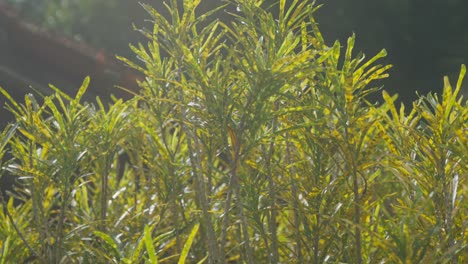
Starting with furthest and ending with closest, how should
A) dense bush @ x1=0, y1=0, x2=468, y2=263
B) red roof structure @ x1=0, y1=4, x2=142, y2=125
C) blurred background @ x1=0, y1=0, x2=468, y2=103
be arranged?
blurred background @ x1=0, y1=0, x2=468, y2=103 < red roof structure @ x1=0, y1=4, x2=142, y2=125 < dense bush @ x1=0, y1=0, x2=468, y2=263

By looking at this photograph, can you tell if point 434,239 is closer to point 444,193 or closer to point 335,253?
point 444,193

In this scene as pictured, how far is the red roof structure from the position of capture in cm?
381

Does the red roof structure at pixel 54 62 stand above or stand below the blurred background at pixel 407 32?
above

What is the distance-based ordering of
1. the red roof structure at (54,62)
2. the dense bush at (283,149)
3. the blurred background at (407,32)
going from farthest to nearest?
the blurred background at (407,32), the red roof structure at (54,62), the dense bush at (283,149)

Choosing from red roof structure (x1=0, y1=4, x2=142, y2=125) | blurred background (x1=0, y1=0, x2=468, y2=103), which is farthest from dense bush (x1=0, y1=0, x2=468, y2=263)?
blurred background (x1=0, y1=0, x2=468, y2=103)

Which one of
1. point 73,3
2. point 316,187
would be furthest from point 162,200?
point 73,3

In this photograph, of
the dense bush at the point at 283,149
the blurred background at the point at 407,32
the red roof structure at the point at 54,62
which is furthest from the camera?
the blurred background at the point at 407,32

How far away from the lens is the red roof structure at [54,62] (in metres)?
3.81

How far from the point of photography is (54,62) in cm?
452

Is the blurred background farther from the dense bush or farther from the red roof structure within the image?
the dense bush

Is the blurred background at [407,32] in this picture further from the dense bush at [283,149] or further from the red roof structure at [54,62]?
the dense bush at [283,149]

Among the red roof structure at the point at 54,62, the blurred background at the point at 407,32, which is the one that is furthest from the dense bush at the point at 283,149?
the blurred background at the point at 407,32

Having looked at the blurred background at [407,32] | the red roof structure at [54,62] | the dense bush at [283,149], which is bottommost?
the dense bush at [283,149]

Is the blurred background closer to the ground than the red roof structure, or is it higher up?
closer to the ground
